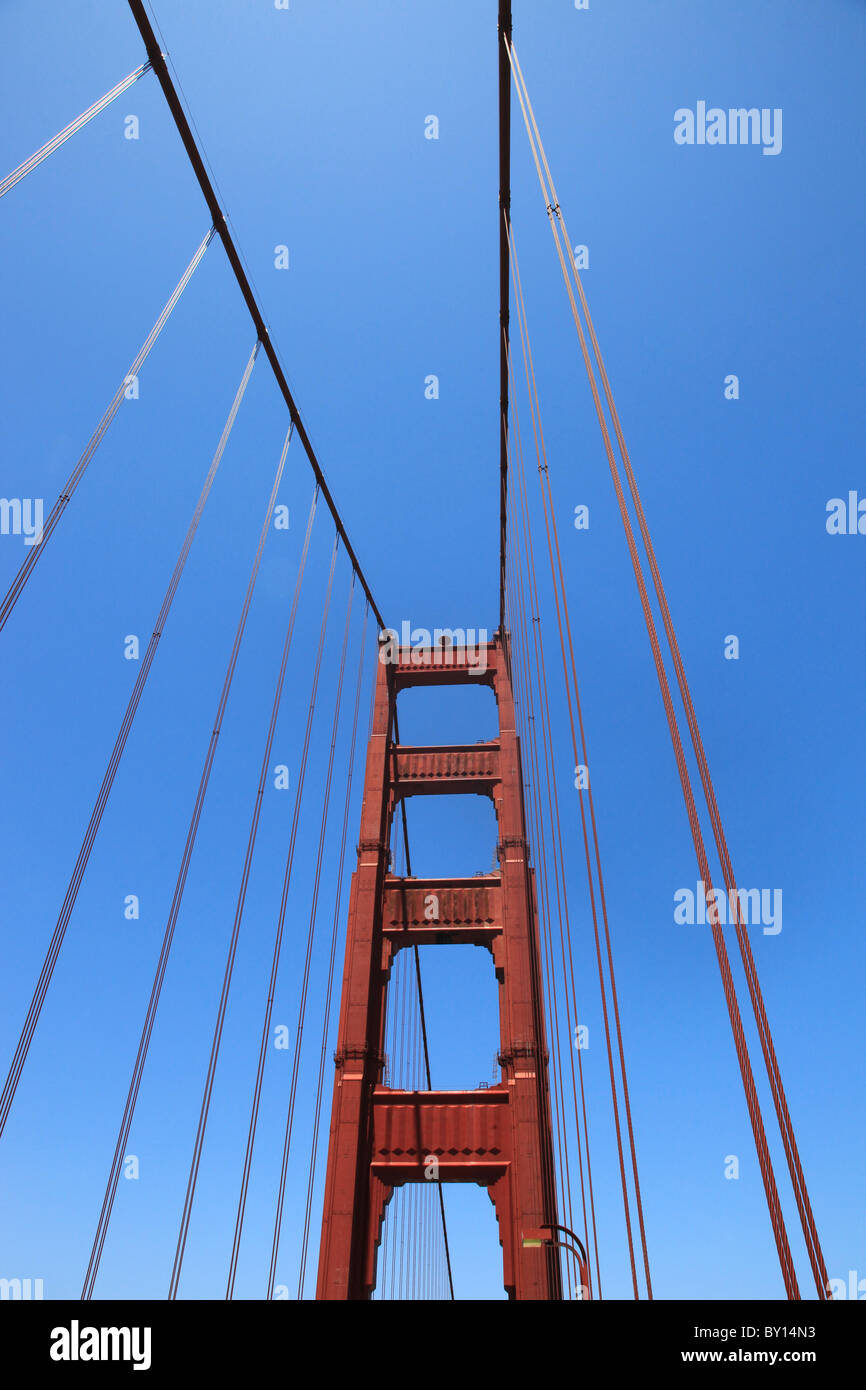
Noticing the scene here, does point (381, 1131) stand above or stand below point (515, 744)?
below

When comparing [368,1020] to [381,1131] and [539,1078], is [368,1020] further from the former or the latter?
[539,1078]

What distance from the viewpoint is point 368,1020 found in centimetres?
1509

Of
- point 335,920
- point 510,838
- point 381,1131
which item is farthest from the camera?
point 510,838

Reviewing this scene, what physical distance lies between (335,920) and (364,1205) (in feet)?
18.1

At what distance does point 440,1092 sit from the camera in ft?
47.6

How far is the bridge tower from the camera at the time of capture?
42.1 ft

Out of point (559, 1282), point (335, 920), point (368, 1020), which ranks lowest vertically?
point (559, 1282)

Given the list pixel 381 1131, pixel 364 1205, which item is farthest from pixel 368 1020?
pixel 364 1205

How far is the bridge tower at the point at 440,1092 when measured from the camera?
1284 centimetres
